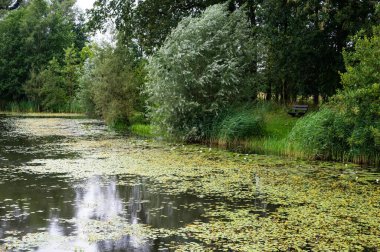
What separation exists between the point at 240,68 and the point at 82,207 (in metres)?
13.6

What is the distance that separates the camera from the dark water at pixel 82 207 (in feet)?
22.2

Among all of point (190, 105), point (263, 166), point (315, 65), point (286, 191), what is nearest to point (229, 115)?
point (190, 105)

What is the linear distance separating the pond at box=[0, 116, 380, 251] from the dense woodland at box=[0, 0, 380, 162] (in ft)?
6.41

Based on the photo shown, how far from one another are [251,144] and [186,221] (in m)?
11.0

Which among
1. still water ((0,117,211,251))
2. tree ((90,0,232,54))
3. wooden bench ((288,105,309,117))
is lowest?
still water ((0,117,211,251))

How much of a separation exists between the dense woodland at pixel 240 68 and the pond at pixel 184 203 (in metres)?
1.95

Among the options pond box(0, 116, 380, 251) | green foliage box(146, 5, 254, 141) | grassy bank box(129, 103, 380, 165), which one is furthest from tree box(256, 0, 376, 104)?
pond box(0, 116, 380, 251)

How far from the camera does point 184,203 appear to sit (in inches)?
365

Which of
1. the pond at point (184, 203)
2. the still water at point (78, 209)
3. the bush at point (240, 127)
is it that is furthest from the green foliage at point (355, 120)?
the still water at point (78, 209)

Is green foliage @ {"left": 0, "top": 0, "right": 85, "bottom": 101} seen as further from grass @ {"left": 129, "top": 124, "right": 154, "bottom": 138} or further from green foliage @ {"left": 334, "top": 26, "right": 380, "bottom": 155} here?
green foliage @ {"left": 334, "top": 26, "right": 380, "bottom": 155}

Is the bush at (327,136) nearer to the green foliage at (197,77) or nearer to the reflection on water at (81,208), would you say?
the green foliage at (197,77)

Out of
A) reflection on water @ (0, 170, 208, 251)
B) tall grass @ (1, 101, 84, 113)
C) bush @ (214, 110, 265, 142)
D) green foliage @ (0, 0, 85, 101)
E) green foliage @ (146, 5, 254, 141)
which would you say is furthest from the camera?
green foliage @ (0, 0, 85, 101)

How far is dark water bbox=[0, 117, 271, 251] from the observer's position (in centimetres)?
677

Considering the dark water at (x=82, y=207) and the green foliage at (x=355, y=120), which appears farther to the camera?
the green foliage at (x=355, y=120)
